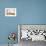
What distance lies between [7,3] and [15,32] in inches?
34.1

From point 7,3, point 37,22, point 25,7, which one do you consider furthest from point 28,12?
point 7,3

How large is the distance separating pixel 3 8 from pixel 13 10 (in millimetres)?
292

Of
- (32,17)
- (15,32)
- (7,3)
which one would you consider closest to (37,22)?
(32,17)

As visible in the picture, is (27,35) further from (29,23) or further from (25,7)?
(25,7)

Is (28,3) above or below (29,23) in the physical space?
above

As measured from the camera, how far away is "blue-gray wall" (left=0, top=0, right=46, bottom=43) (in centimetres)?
358

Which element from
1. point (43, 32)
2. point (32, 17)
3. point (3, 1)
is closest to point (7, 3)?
point (3, 1)

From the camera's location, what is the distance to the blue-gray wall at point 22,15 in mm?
3580

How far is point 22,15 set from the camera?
3594mm

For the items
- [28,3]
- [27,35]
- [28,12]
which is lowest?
[27,35]

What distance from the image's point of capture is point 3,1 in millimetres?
3605

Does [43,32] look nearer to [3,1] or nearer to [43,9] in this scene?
[43,9]

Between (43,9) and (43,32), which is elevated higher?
(43,9)

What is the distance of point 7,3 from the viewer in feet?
11.8
